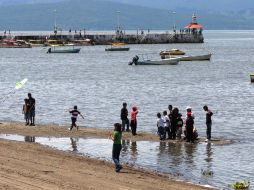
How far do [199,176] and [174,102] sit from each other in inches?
1017

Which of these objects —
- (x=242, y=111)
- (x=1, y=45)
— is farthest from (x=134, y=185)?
(x=1, y=45)

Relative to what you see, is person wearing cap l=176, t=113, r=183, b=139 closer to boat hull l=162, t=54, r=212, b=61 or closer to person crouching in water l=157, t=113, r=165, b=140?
person crouching in water l=157, t=113, r=165, b=140

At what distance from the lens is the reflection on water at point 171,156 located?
22.0 meters

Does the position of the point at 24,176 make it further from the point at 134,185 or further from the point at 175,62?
the point at 175,62

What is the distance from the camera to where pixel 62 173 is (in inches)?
765

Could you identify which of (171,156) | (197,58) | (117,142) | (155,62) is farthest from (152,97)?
(197,58)

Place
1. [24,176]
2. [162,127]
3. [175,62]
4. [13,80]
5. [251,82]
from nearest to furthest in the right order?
[24,176], [162,127], [251,82], [13,80], [175,62]

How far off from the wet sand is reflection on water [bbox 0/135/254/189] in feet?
3.88

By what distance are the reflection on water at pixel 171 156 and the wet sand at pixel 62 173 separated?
1.18 meters

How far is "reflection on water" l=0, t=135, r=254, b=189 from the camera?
22047 mm

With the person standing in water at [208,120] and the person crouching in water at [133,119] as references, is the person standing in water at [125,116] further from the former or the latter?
the person standing in water at [208,120]

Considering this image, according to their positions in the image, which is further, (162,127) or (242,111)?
(242,111)

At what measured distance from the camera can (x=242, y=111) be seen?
41.7 metres

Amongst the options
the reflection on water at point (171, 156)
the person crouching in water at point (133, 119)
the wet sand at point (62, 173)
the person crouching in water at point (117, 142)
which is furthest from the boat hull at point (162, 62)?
the person crouching in water at point (117, 142)
